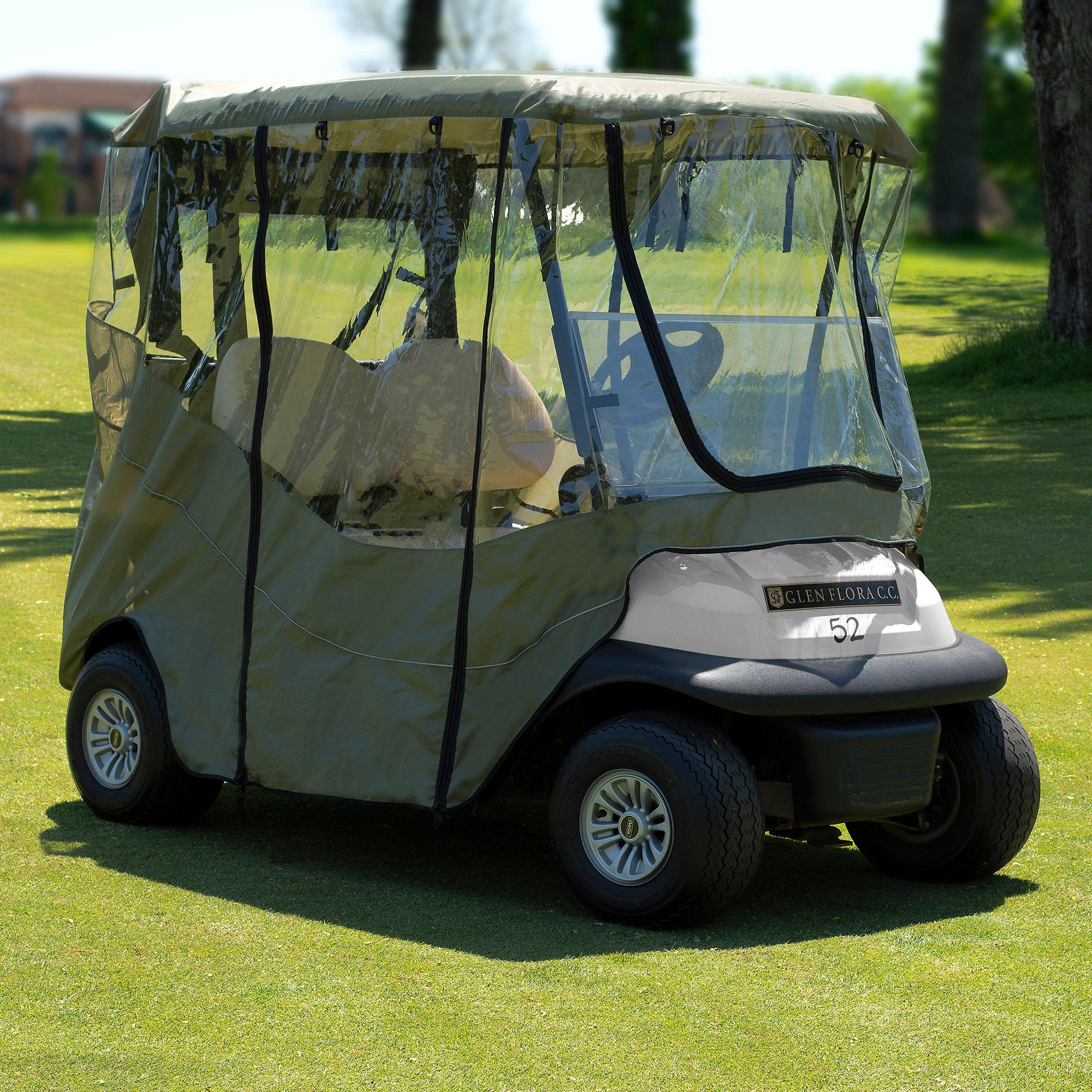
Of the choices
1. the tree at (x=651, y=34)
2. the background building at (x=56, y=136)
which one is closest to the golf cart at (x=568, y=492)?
the tree at (x=651, y=34)

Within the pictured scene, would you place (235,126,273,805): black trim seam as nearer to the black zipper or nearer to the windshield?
the windshield

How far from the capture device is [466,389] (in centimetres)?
542

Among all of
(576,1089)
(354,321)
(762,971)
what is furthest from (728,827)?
(354,321)

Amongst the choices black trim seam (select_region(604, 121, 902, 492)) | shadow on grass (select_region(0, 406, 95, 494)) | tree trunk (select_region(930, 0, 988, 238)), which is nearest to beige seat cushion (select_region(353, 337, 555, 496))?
black trim seam (select_region(604, 121, 902, 492))

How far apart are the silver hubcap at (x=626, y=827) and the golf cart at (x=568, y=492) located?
0.03ft

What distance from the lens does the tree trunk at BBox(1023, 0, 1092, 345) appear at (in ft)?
59.4

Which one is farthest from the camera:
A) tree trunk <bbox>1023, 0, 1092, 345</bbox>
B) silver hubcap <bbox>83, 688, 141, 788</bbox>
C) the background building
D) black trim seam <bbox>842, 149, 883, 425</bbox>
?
the background building

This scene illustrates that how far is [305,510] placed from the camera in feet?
18.5

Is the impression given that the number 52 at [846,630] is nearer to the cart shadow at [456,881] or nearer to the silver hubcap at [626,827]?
the silver hubcap at [626,827]

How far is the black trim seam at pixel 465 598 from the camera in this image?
523cm

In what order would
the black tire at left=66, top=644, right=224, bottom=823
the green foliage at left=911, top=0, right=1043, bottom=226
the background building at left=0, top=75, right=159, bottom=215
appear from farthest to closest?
the background building at left=0, top=75, right=159, bottom=215 < the green foliage at left=911, top=0, right=1043, bottom=226 < the black tire at left=66, top=644, right=224, bottom=823

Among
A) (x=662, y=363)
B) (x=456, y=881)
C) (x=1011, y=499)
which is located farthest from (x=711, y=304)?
(x=1011, y=499)

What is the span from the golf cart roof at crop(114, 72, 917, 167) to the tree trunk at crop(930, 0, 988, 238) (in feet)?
112

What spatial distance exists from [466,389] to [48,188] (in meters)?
62.1
